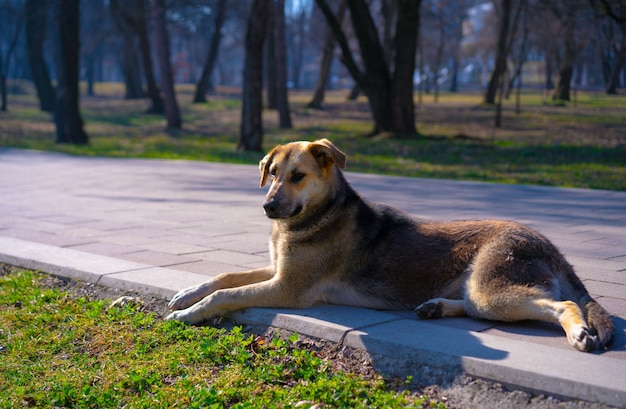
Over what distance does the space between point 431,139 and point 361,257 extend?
55.7 ft

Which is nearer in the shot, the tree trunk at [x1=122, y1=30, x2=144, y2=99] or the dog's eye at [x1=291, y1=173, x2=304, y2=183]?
the dog's eye at [x1=291, y1=173, x2=304, y2=183]

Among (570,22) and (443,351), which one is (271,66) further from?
(443,351)

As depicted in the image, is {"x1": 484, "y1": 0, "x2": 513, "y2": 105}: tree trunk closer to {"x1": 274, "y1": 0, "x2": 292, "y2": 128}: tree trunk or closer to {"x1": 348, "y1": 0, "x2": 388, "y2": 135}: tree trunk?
{"x1": 348, "y1": 0, "x2": 388, "y2": 135}: tree trunk

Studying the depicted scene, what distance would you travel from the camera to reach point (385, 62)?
22.2 m

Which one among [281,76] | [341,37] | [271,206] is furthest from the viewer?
[281,76]

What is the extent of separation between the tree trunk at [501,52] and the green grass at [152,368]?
2363 cm

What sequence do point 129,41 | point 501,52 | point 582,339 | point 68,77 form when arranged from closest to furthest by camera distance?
point 582,339
point 68,77
point 501,52
point 129,41

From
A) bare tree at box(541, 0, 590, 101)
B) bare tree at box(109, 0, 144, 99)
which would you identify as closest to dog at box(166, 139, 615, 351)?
bare tree at box(541, 0, 590, 101)

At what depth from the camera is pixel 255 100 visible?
19.8 metres

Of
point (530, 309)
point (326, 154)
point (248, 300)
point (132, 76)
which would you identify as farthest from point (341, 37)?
point (132, 76)

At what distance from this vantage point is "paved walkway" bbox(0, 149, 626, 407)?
4.27 m

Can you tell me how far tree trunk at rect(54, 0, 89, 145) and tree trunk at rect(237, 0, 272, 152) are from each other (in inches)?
247

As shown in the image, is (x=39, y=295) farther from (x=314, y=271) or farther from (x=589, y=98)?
(x=589, y=98)

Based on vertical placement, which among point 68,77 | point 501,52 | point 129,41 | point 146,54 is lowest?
point 68,77
